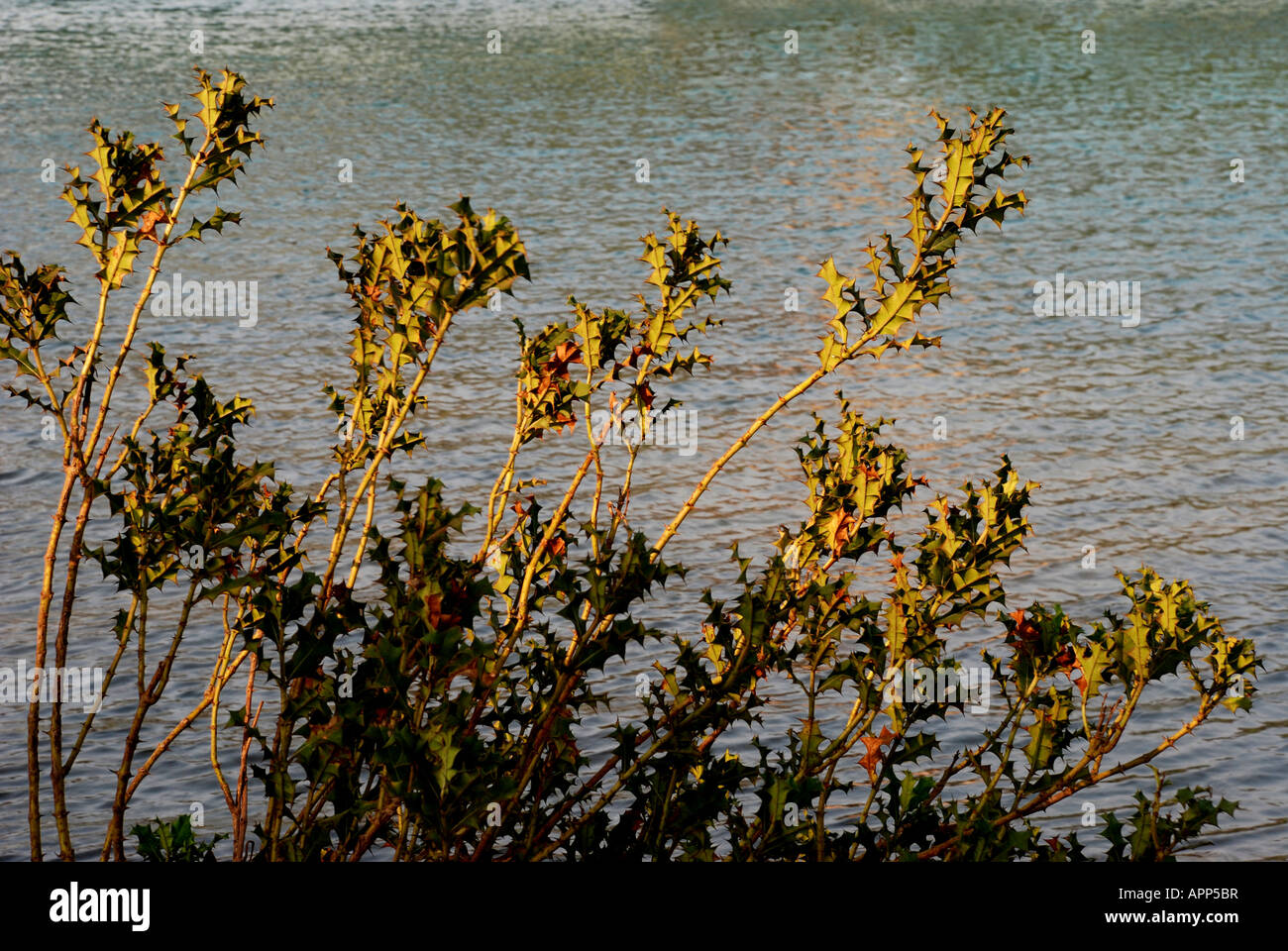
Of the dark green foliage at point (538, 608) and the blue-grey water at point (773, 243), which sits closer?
the dark green foliage at point (538, 608)

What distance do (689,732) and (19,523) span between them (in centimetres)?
816

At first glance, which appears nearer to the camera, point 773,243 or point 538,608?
point 538,608

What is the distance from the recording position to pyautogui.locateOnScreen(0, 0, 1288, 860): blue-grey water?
10.2 metres

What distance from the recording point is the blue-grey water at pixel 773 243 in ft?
33.6

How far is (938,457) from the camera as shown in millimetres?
12172

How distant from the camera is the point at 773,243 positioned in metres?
18.1

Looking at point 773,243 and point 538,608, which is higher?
point 773,243

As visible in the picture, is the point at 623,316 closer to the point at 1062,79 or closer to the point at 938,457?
the point at 938,457

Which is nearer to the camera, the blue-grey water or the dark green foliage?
the dark green foliage

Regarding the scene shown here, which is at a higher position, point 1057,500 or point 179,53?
point 179,53

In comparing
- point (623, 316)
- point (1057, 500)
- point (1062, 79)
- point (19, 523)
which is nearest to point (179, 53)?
point (1062, 79)
